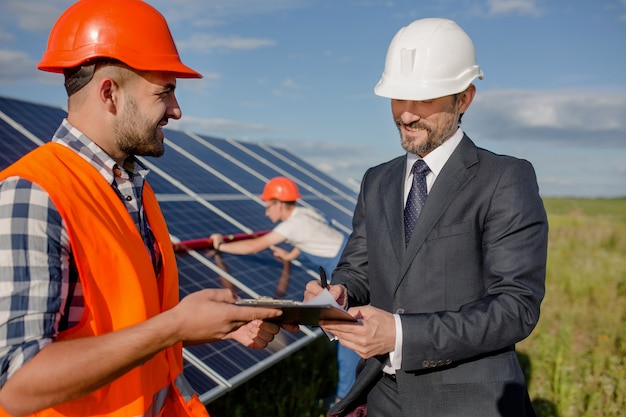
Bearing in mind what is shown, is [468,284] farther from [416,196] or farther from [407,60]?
[407,60]

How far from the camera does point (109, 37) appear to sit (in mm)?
2238

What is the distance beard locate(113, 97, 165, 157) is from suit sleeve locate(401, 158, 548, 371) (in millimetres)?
1259

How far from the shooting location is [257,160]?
10742 mm

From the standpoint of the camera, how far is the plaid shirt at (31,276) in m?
1.75

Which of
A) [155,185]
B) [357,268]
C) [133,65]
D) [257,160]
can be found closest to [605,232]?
[257,160]

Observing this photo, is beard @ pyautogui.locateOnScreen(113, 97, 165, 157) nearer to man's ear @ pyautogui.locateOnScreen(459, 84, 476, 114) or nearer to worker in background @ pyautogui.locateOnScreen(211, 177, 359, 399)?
man's ear @ pyautogui.locateOnScreen(459, 84, 476, 114)

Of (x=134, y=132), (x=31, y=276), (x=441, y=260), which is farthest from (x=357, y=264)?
(x=31, y=276)

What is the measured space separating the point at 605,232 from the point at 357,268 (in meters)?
16.8

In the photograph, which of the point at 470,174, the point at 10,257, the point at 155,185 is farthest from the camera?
the point at 155,185

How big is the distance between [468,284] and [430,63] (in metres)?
1.05

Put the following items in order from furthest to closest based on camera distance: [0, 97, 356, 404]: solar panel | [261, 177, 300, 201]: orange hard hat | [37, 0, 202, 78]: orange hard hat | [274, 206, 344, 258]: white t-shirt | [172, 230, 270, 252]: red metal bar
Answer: [261, 177, 300, 201]: orange hard hat
[274, 206, 344, 258]: white t-shirt
[172, 230, 270, 252]: red metal bar
[0, 97, 356, 404]: solar panel
[37, 0, 202, 78]: orange hard hat

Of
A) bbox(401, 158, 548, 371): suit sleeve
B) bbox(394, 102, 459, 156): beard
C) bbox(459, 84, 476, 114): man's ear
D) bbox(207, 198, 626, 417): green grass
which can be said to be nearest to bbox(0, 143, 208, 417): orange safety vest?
bbox(401, 158, 548, 371): suit sleeve

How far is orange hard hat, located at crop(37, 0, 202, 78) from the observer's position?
87.8 inches

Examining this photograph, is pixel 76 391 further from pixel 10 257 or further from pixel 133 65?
pixel 133 65
